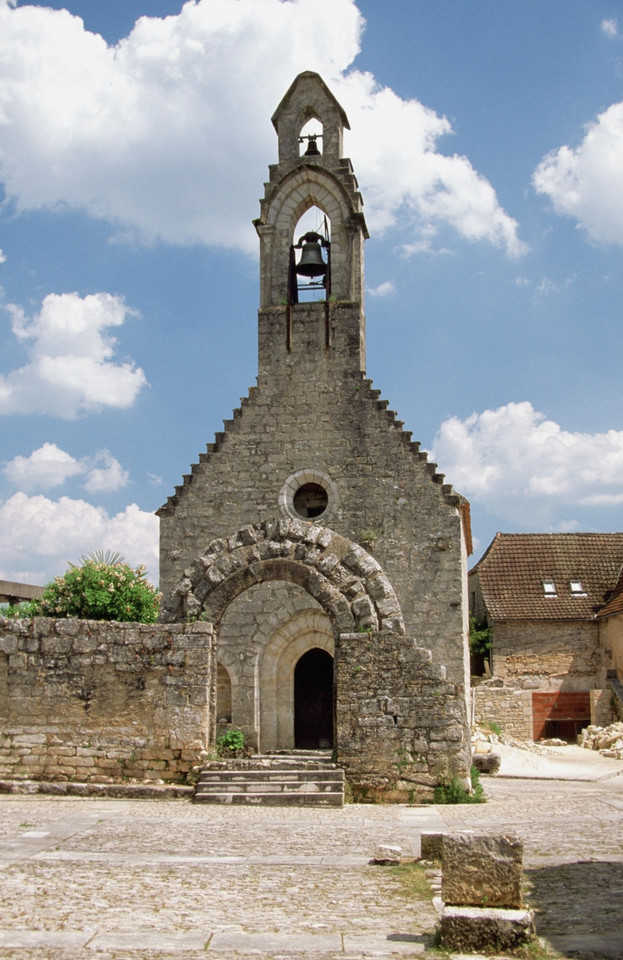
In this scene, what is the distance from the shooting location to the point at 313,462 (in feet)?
58.5

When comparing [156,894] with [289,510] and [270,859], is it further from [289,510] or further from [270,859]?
[289,510]

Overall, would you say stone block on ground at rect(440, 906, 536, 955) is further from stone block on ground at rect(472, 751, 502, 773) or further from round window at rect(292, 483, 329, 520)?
round window at rect(292, 483, 329, 520)

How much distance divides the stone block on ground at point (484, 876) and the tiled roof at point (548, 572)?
2081 cm

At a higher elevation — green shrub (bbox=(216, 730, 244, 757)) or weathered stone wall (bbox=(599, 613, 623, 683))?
weathered stone wall (bbox=(599, 613, 623, 683))

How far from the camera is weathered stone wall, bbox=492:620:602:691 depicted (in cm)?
2481

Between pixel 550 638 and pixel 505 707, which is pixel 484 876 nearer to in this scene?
pixel 505 707

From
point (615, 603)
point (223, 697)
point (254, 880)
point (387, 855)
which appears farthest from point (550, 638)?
point (254, 880)

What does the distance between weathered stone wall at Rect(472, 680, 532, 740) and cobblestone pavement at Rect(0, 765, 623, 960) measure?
44.8ft

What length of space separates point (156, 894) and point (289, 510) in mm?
11919

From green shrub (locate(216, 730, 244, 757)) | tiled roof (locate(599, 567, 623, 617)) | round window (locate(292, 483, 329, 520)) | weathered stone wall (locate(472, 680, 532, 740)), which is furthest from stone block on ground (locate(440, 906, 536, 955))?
tiled roof (locate(599, 567, 623, 617))

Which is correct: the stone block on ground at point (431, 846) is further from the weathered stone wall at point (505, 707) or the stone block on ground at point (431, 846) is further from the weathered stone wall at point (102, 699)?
the weathered stone wall at point (505, 707)

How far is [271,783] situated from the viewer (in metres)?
11.0

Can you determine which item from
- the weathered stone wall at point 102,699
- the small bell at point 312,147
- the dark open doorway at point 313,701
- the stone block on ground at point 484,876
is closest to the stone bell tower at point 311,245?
the small bell at point 312,147

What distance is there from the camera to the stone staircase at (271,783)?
10695 mm
